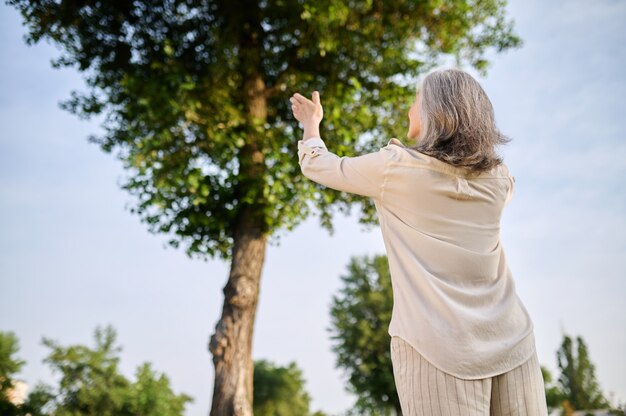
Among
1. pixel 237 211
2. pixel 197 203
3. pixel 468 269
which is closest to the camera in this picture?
pixel 468 269

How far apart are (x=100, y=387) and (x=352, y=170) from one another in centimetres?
2799

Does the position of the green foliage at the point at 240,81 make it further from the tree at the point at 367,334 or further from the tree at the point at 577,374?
the tree at the point at 577,374

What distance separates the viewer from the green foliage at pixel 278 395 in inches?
1930

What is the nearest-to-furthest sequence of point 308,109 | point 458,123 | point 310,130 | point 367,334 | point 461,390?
point 461,390 → point 458,123 → point 310,130 → point 308,109 → point 367,334

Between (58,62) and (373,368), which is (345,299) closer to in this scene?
(373,368)

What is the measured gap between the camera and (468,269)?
2.38 m

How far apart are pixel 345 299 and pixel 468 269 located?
3716cm

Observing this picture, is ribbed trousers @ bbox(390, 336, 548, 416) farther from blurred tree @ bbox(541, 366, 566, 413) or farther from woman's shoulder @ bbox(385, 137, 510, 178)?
blurred tree @ bbox(541, 366, 566, 413)

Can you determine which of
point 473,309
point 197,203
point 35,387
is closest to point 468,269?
point 473,309

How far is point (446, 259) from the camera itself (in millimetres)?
2371

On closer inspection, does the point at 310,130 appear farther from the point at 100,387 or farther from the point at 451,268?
the point at 100,387

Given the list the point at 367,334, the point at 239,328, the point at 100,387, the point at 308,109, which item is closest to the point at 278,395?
the point at 367,334

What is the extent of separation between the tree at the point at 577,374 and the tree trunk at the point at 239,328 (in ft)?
134

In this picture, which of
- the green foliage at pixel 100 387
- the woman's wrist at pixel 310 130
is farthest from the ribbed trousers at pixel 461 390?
the green foliage at pixel 100 387
